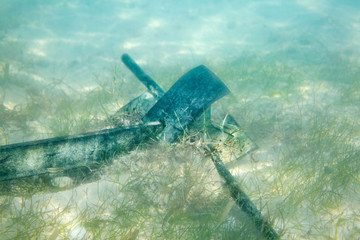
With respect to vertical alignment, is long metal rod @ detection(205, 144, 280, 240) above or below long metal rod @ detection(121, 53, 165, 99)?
below

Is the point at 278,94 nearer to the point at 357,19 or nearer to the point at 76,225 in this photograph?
the point at 76,225

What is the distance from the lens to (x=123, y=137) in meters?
2.18

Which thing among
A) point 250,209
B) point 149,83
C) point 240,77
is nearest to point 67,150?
→ point 149,83

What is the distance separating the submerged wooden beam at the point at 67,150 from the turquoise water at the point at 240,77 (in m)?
0.70

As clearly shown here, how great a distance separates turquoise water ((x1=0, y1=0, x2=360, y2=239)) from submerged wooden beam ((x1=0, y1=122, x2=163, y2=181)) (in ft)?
2.28

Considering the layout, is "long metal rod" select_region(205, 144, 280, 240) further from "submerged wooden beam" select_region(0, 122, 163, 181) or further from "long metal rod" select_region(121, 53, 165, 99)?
"long metal rod" select_region(121, 53, 165, 99)

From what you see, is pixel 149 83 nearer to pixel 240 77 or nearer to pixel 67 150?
pixel 67 150

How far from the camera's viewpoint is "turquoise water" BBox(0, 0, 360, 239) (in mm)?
2605

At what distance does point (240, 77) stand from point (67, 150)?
5279 mm

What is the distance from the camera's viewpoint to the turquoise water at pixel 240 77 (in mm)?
2605

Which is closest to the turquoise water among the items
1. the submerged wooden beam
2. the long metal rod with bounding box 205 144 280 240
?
the long metal rod with bounding box 205 144 280 240

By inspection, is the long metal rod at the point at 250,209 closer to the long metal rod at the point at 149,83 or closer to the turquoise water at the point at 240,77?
the turquoise water at the point at 240,77

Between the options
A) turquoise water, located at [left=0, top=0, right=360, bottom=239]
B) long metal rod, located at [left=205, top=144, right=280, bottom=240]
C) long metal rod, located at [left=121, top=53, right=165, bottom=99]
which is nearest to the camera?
long metal rod, located at [left=205, top=144, right=280, bottom=240]

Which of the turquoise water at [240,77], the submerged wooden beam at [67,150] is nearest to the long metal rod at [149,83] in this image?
the submerged wooden beam at [67,150]
